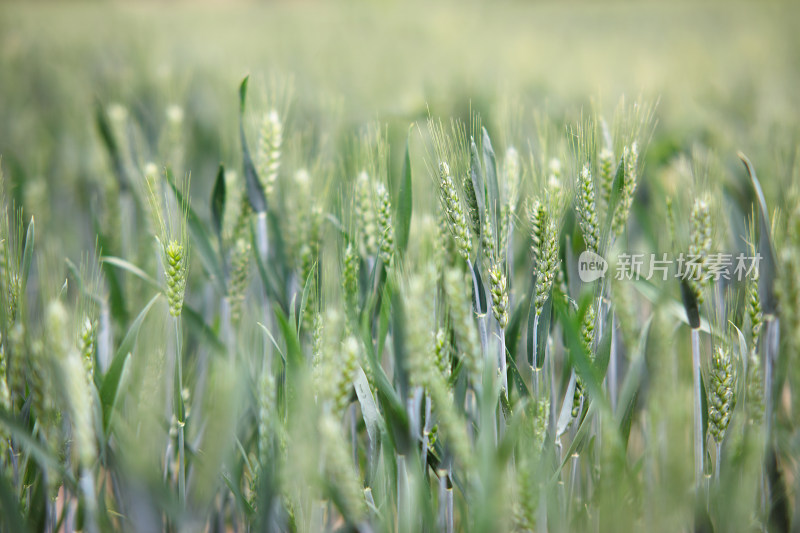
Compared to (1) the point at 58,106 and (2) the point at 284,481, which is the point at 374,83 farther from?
(2) the point at 284,481

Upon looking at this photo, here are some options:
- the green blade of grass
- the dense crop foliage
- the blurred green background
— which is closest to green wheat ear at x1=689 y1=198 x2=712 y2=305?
the dense crop foliage

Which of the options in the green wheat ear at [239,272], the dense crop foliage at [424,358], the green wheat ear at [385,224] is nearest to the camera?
the dense crop foliage at [424,358]

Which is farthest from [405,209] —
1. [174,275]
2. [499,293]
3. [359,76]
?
[359,76]

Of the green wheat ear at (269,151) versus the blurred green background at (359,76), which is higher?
the blurred green background at (359,76)

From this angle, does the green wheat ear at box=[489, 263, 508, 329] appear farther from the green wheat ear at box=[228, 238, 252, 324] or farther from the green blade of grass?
the green wheat ear at box=[228, 238, 252, 324]

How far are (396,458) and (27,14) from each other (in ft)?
11.0

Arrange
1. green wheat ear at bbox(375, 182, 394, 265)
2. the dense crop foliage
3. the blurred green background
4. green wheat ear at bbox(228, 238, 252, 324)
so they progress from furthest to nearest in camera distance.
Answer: the blurred green background, green wheat ear at bbox(228, 238, 252, 324), green wheat ear at bbox(375, 182, 394, 265), the dense crop foliage

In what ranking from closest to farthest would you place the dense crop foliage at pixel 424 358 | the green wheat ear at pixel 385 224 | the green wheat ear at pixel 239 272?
the dense crop foliage at pixel 424 358
the green wheat ear at pixel 385 224
the green wheat ear at pixel 239 272

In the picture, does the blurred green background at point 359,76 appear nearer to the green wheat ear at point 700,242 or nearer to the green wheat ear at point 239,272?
the green wheat ear at point 700,242

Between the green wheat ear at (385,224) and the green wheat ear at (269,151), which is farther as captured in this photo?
the green wheat ear at (269,151)

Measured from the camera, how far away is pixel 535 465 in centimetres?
47

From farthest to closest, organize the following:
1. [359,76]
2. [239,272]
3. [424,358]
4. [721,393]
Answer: [359,76] < [239,272] < [721,393] < [424,358]

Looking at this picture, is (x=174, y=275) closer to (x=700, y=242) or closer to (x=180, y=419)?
(x=180, y=419)

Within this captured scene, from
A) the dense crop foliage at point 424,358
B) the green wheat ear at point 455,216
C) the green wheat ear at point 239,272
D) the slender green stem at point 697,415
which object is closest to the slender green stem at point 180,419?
the dense crop foliage at point 424,358
